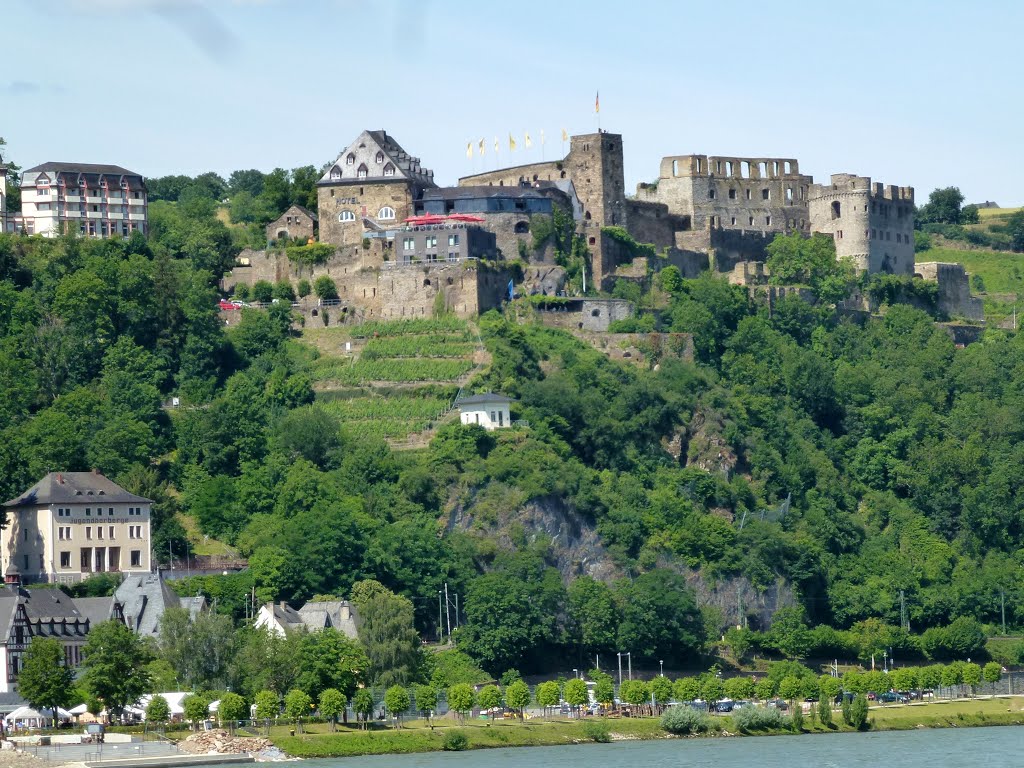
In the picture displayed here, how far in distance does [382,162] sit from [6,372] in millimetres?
25196

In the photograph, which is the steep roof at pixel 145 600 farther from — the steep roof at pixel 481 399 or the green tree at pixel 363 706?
the steep roof at pixel 481 399

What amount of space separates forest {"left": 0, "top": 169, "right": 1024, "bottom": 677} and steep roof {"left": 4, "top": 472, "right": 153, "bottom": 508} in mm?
1806

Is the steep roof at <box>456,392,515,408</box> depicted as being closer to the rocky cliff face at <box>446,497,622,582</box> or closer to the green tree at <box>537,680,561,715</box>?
the rocky cliff face at <box>446,497,622,582</box>

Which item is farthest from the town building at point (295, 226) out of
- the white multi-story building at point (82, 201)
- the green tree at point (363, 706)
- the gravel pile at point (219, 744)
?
the gravel pile at point (219, 744)

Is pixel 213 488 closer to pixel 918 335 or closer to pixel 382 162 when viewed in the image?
pixel 382 162

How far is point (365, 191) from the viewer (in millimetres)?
133750

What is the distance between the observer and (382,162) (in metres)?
134

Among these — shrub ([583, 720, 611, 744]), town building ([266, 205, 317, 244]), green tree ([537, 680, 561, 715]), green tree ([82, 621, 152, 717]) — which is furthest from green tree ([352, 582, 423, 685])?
town building ([266, 205, 317, 244])

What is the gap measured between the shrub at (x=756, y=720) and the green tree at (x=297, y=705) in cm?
1701

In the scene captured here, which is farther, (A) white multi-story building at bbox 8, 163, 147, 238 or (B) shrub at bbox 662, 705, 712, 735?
(A) white multi-story building at bbox 8, 163, 147, 238

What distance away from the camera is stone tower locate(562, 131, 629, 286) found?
135000mm

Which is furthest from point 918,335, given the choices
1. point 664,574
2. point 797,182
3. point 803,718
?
point 803,718

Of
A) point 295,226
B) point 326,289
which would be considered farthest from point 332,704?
point 295,226

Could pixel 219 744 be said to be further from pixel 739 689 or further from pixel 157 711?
pixel 739 689
